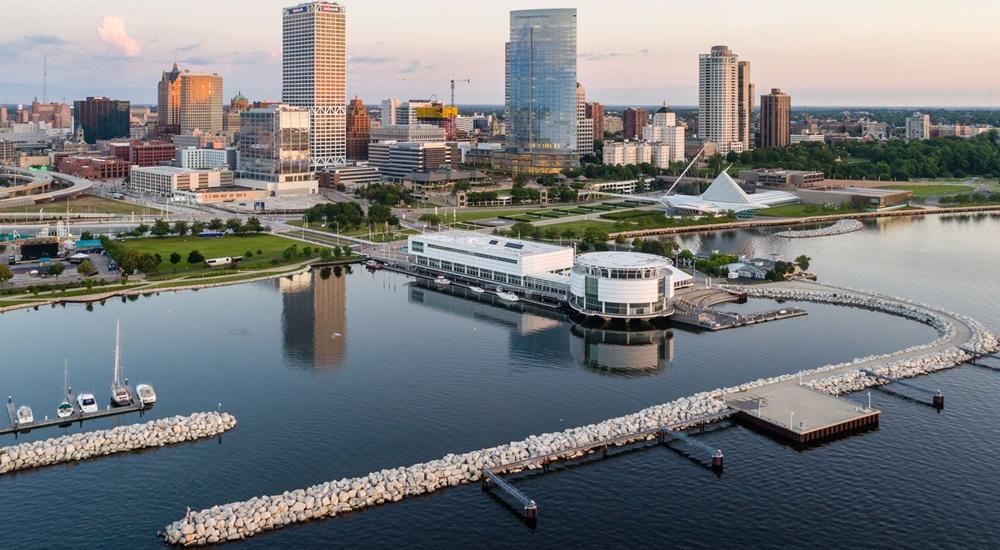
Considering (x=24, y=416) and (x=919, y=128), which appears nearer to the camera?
(x=24, y=416)

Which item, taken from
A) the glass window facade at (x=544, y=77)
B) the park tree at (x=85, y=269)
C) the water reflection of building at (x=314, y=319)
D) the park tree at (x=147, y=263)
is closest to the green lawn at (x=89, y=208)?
the park tree at (x=147, y=263)

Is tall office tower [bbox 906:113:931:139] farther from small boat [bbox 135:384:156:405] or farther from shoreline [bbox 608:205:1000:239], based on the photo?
small boat [bbox 135:384:156:405]

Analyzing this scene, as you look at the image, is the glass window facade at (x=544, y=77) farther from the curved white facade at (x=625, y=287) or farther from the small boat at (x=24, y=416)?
the small boat at (x=24, y=416)

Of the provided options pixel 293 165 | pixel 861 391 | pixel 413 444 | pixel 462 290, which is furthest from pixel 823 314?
pixel 293 165

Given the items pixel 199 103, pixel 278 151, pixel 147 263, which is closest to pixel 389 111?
pixel 199 103

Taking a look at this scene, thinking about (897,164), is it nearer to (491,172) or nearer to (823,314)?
(491,172)

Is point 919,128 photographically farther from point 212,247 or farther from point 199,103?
point 212,247
